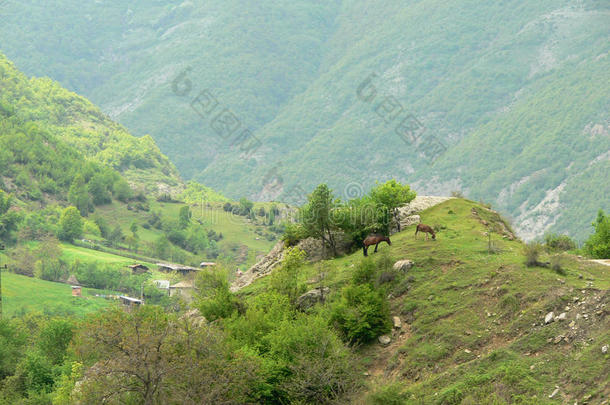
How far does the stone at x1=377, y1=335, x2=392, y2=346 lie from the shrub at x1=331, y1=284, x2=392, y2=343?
1.06ft

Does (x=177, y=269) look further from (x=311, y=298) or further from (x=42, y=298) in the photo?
(x=311, y=298)

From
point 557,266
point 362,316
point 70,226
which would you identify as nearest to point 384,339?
point 362,316

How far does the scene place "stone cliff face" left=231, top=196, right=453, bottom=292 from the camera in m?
59.4

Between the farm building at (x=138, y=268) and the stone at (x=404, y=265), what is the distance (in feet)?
441

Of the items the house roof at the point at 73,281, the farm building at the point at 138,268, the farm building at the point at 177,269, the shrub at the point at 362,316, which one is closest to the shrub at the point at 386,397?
→ the shrub at the point at 362,316

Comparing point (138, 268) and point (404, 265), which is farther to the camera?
point (138, 268)

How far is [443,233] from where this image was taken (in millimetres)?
53344

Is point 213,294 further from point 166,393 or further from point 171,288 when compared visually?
point 171,288

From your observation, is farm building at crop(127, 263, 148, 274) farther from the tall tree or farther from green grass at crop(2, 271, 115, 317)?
the tall tree

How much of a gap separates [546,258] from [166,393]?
24.1m

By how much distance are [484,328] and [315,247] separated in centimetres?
2300

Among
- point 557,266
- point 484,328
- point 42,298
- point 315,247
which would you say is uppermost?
point 42,298

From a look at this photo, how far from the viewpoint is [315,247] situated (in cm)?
5975

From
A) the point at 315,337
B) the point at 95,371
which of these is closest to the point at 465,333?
the point at 315,337
